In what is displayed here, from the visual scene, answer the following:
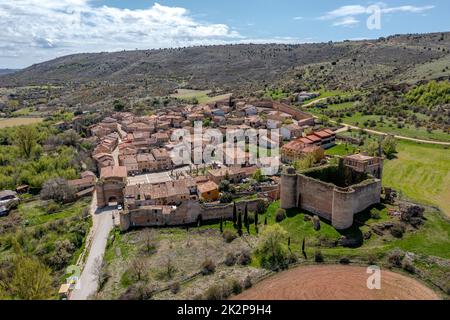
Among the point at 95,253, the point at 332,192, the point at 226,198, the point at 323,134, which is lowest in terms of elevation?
the point at 95,253

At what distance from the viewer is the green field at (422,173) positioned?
40.1 meters

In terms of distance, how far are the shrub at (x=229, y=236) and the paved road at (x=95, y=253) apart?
34.4 feet

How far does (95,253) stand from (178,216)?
8116 millimetres

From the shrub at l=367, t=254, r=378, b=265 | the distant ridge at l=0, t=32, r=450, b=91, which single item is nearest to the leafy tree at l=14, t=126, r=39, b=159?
the shrub at l=367, t=254, r=378, b=265

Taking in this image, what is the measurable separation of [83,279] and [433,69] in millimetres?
91956

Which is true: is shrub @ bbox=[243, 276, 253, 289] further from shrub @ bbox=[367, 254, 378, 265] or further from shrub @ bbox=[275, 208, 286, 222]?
shrub @ bbox=[275, 208, 286, 222]

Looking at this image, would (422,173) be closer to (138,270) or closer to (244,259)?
(244,259)

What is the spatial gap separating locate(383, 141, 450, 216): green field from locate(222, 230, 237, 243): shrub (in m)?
19.6

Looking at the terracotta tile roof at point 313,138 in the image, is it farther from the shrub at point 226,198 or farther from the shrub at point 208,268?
the shrub at point 208,268

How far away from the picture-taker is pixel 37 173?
5453cm

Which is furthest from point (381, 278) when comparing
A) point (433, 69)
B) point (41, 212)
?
point (433, 69)

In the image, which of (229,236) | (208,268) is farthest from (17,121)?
(208,268)

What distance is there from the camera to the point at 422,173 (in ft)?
153
